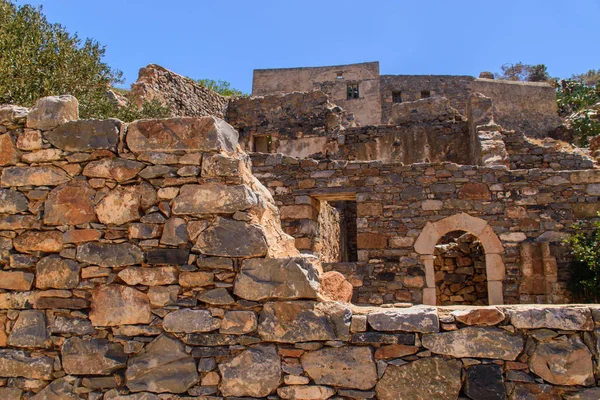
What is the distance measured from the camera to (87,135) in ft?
12.2

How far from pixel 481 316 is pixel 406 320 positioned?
454mm

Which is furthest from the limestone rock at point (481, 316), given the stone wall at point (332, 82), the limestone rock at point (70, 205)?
the stone wall at point (332, 82)

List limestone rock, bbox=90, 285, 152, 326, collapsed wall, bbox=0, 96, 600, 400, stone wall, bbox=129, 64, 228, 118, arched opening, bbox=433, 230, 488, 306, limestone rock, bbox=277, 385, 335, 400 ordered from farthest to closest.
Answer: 1. stone wall, bbox=129, 64, 228, 118
2. arched opening, bbox=433, 230, 488, 306
3. limestone rock, bbox=90, 285, 152, 326
4. limestone rock, bbox=277, 385, 335, 400
5. collapsed wall, bbox=0, 96, 600, 400

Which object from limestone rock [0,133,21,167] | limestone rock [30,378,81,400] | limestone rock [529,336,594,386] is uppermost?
limestone rock [0,133,21,167]

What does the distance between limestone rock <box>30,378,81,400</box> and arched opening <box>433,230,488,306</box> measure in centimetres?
781

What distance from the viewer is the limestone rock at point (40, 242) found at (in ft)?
12.0

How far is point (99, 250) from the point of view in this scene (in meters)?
3.60

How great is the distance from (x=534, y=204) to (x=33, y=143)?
24.7ft

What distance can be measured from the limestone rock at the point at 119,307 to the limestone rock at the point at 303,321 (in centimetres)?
82

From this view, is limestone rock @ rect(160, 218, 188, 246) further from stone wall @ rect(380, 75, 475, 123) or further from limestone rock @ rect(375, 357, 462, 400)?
stone wall @ rect(380, 75, 475, 123)

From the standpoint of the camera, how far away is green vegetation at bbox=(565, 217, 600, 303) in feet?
25.8

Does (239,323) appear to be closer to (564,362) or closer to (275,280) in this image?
(275,280)

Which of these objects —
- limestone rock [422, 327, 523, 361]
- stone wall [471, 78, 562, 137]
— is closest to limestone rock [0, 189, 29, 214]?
limestone rock [422, 327, 523, 361]

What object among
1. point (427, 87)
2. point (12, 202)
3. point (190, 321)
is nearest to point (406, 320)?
point (190, 321)
